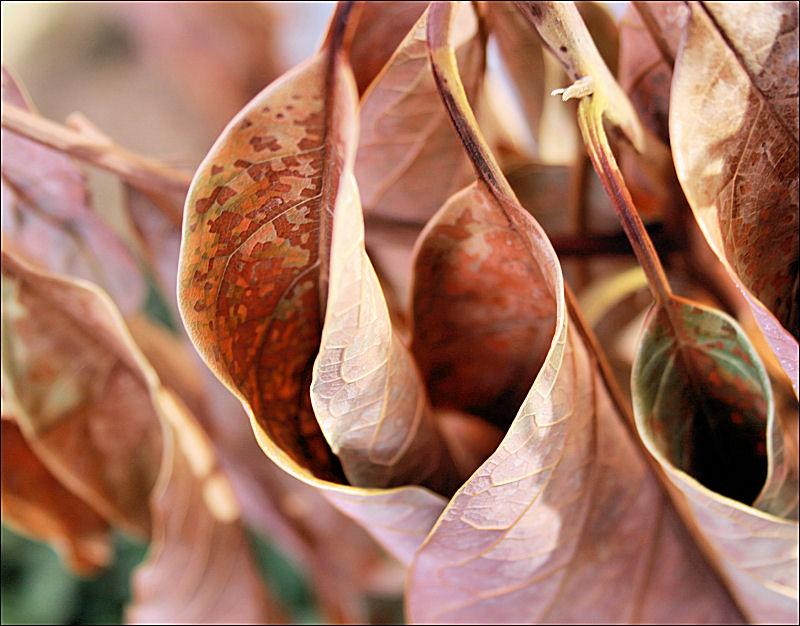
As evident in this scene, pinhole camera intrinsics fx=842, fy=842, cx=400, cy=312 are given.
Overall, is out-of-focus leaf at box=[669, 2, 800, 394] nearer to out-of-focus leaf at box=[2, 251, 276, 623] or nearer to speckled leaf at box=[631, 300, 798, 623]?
speckled leaf at box=[631, 300, 798, 623]

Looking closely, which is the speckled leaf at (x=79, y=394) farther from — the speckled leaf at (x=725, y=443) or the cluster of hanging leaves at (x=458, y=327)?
the speckled leaf at (x=725, y=443)

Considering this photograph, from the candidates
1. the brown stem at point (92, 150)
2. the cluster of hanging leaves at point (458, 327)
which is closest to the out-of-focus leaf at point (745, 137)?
the cluster of hanging leaves at point (458, 327)

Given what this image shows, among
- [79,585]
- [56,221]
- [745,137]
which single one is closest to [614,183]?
[745,137]

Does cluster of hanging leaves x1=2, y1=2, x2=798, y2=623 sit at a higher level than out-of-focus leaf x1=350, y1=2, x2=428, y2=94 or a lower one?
lower

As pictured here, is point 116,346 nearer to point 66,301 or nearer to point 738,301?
point 66,301

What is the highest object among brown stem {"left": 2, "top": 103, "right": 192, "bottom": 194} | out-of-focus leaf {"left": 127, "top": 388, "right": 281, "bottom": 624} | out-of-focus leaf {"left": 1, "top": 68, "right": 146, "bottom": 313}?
brown stem {"left": 2, "top": 103, "right": 192, "bottom": 194}

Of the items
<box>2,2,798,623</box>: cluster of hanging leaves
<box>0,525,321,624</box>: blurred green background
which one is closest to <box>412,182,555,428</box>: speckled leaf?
<box>2,2,798,623</box>: cluster of hanging leaves

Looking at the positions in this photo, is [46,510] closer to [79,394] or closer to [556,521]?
[79,394]
